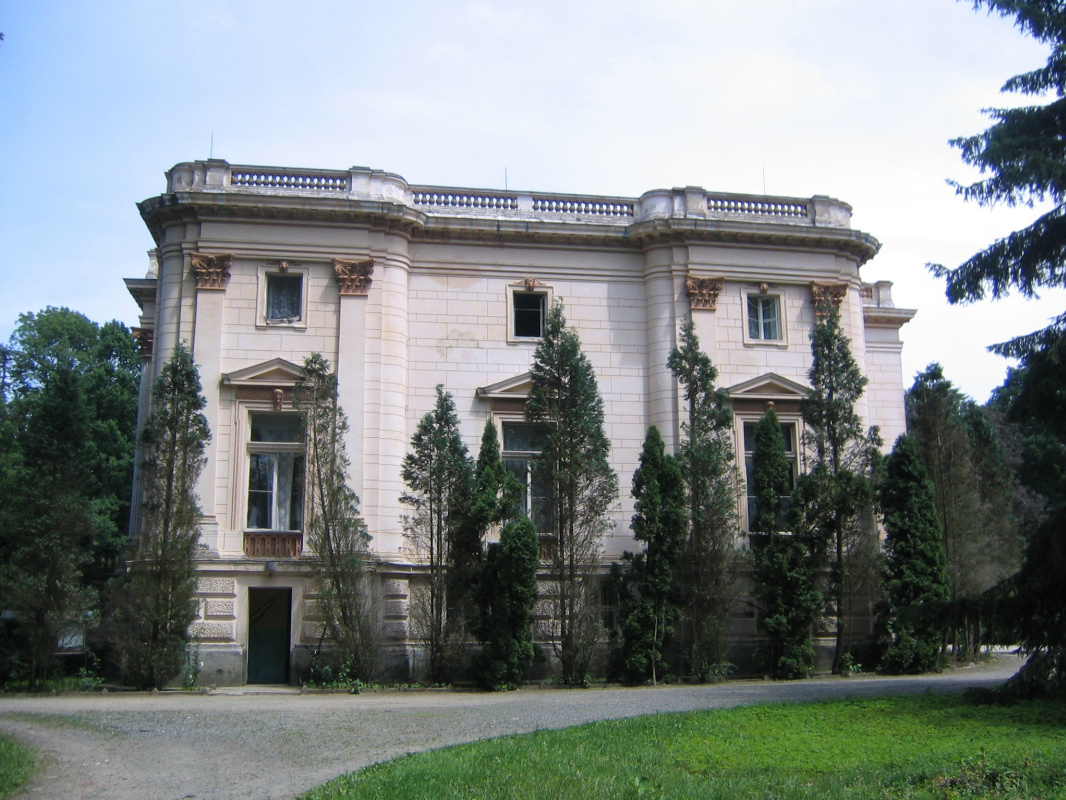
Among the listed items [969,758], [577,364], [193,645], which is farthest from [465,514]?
[969,758]

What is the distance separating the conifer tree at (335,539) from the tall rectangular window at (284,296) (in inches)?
104

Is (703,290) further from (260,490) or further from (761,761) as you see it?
(761,761)

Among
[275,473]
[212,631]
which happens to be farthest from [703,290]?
[212,631]

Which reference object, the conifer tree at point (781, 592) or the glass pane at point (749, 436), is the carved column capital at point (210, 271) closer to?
the glass pane at point (749, 436)

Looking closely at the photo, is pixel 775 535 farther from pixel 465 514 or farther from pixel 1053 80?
pixel 1053 80

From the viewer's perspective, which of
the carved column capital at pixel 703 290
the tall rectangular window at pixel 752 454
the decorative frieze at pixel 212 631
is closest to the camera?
the decorative frieze at pixel 212 631

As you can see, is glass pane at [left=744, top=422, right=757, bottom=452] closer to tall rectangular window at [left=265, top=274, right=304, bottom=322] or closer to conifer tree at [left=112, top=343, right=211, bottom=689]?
tall rectangular window at [left=265, top=274, right=304, bottom=322]

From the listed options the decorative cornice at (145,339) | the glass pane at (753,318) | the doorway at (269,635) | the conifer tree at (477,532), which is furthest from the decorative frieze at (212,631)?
the glass pane at (753,318)

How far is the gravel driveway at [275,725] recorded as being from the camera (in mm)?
11047

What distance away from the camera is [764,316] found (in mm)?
26891

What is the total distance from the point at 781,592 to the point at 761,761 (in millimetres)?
12391

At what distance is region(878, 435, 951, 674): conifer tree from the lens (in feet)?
75.0

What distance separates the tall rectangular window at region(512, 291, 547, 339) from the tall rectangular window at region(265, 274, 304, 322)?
534 cm

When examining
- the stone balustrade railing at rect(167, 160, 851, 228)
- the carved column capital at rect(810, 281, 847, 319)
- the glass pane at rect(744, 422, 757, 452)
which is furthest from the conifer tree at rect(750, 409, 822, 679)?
the stone balustrade railing at rect(167, 160, 851, 228)
